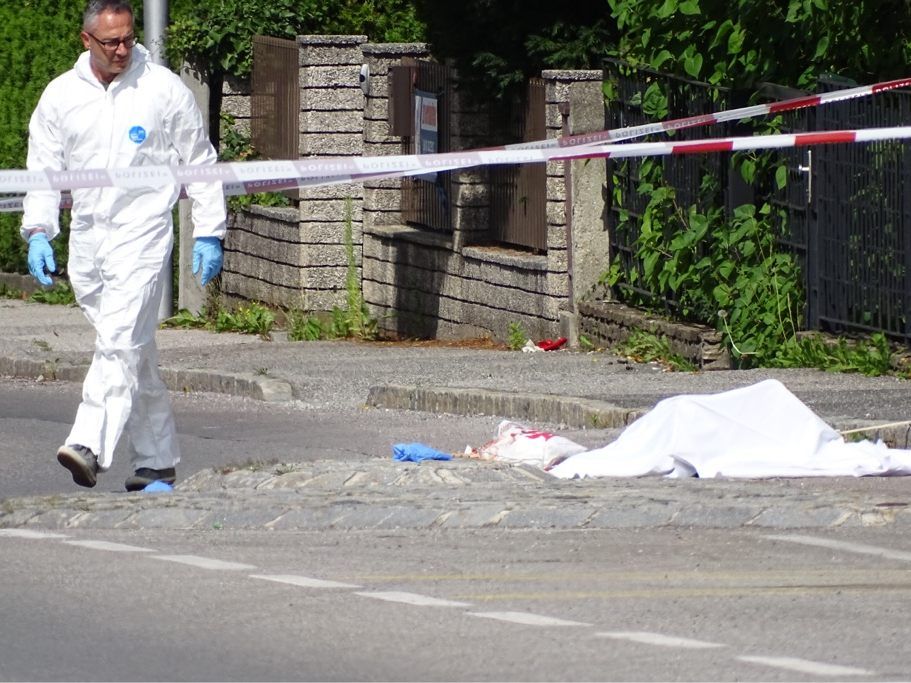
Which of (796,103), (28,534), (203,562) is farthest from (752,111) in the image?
(203,562)

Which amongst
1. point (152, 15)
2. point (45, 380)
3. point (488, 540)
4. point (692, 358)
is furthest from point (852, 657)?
point (152, 15)

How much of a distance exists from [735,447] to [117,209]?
8.82 feet

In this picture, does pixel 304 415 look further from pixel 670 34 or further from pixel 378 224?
pixel 378 224

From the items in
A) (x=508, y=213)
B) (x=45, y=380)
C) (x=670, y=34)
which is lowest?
(x=45, y=380)

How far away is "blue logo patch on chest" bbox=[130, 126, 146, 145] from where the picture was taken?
27.7 ft

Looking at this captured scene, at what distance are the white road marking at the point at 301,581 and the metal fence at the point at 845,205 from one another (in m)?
6.09

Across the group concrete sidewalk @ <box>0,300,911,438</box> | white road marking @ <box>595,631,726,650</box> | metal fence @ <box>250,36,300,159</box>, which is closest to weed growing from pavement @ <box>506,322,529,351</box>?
concrete sidewalk @ <box>0,300,911,438</box>

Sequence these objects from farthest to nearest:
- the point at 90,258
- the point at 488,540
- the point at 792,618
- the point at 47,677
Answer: the point at 90,258
the point at 488,540
the point at 792,618
the point at 47,677

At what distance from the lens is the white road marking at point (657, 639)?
5.84 meters

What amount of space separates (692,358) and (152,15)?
6.98m

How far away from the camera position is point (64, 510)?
7852 mm

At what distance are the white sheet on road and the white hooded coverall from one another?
1.83 meters

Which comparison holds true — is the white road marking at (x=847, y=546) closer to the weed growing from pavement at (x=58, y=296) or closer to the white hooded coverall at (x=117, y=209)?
the white hooded coverall at (x=117, y=209)

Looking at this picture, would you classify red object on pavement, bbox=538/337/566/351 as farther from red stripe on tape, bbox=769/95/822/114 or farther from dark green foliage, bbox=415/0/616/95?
red stripe on tape, bbox=769/95/822/114
